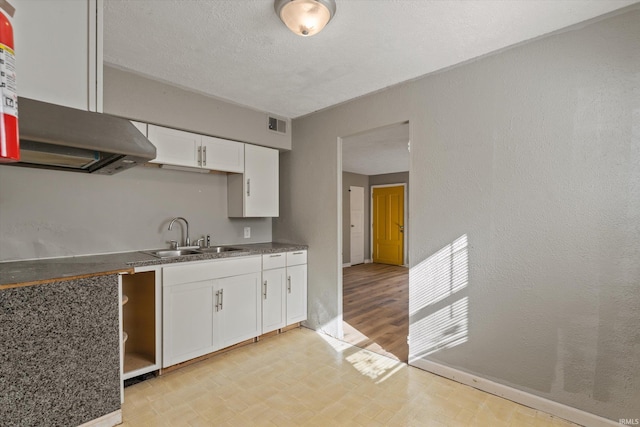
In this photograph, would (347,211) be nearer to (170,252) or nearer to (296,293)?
(296,293)

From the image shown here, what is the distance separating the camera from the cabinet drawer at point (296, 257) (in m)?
3.21

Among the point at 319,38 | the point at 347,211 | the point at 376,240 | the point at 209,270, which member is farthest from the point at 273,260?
the point at 376,240

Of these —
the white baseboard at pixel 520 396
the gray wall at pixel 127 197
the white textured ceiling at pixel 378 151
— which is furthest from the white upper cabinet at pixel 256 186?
the white baseboard at pixel 520 396

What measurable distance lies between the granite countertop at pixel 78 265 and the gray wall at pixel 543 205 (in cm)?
180

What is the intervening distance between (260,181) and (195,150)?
78 centimetres

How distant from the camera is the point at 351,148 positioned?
4.75 m

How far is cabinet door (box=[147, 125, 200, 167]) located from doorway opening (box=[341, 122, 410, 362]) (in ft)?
5.39

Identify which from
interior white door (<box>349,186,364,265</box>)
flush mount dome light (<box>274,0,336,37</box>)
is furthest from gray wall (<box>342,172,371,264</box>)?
flush mount dome light (<box>274,0,336,37</box>)

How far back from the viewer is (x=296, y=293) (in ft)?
10.8

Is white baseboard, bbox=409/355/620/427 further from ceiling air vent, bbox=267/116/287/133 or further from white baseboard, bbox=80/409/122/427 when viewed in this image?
ceiling air vent, bbox=267/116/287/133

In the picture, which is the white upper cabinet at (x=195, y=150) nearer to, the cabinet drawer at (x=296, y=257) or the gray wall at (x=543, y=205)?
the cabinet drawer at (x=296, y=257)

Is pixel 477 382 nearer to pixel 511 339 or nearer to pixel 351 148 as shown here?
pixel 511 339

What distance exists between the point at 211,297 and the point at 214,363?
22.3 inches

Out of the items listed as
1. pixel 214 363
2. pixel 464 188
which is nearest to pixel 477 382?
pixel 464 188
